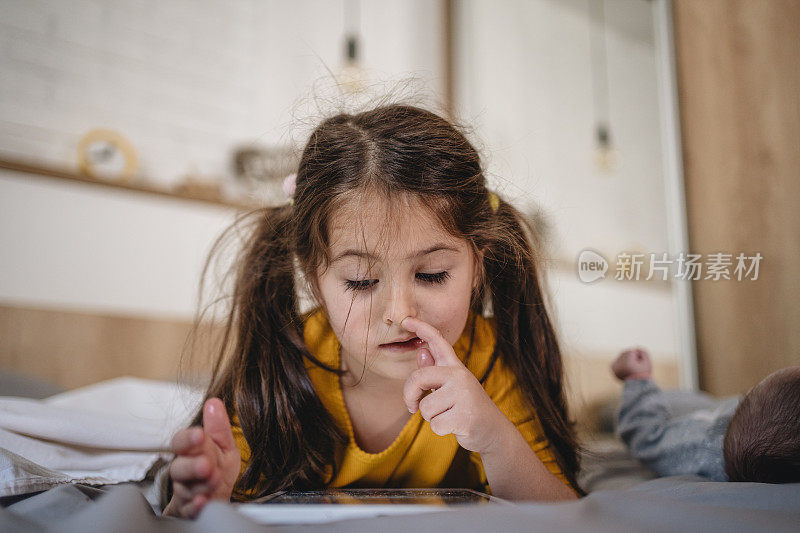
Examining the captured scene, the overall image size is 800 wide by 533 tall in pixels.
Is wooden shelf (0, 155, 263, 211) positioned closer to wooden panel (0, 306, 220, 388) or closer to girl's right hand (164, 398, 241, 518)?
wooden panel (0, 306, 220, 388)

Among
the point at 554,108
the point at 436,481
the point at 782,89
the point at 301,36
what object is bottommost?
the point at 436,481

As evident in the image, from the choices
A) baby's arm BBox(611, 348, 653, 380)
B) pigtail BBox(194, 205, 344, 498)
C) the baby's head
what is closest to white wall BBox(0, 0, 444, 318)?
pigtail BBox(194, 205, 344, 498)

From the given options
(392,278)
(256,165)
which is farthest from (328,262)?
(256,165)

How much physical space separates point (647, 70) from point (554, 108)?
1.37ft

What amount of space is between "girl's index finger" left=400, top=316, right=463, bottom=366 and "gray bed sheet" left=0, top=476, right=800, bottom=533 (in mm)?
210

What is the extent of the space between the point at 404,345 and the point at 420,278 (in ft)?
0.27

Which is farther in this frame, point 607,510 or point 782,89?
point 782,89

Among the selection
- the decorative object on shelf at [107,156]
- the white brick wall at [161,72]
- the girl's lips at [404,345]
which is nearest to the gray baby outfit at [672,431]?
the girl's lips at [404,345]

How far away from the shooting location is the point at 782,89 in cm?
128

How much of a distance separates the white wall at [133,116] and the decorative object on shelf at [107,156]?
23 mm

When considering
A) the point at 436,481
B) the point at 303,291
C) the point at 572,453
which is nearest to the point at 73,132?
the point at 303,291

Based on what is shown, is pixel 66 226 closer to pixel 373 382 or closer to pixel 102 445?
pixel 102 445

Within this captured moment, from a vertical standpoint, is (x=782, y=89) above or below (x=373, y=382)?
above

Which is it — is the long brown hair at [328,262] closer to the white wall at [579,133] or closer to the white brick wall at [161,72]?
the white brick wall at [161,72]
